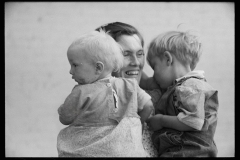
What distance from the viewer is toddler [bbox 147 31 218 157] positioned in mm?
1276

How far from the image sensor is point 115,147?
4.04 feet

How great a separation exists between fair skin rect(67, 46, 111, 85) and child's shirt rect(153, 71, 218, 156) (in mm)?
336

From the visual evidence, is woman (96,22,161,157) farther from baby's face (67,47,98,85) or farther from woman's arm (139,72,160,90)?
baby's face (67,47,98,85)

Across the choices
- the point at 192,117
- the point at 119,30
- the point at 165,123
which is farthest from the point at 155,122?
the point at 119,30

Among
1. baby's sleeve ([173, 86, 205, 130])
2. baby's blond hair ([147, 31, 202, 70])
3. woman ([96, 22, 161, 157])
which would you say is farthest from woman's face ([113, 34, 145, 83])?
baby's sleeve ([173, 86, 205, 130])

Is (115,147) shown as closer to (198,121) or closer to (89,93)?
(89,93)

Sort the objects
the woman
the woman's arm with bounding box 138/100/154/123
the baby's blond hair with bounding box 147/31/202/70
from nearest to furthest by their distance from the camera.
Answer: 1. the woman's arm with bounding box 138/100/154/123
2. the baby's blond hair with bounding box 147/31/202/70
3. the woman

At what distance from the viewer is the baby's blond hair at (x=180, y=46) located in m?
1.45

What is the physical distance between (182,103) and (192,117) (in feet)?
0.24

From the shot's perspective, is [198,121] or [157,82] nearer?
[198,121]

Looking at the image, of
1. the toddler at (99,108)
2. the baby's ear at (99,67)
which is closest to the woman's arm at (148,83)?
the toddler at (99,108)

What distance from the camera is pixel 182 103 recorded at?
1292 mm

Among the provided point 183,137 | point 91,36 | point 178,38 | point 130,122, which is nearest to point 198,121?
point 183,137

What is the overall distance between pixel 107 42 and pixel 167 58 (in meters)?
0.32
